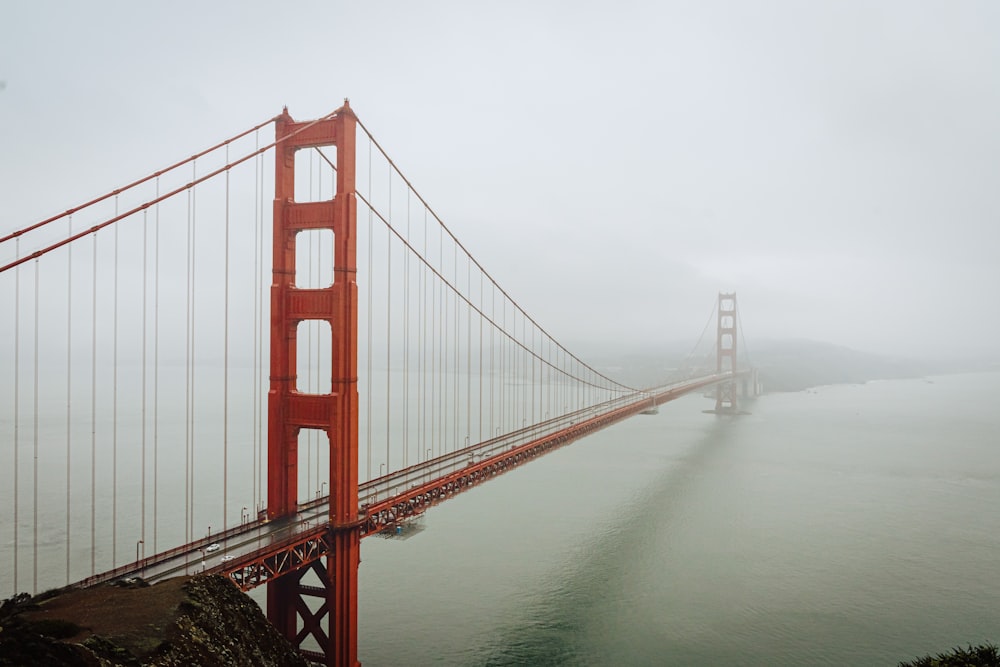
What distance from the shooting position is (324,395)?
35.4 ft

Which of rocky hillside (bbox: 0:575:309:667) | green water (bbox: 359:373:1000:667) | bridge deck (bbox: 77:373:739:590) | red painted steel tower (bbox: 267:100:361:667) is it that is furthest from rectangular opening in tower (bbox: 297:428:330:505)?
rocky hillside (bbox: 0:575:309:667)

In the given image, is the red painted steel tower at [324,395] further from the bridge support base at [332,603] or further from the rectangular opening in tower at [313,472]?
the rectangular opening in tower at [313,472]

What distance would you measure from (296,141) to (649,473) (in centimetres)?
2268

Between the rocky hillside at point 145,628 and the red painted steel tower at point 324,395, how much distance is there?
220cm

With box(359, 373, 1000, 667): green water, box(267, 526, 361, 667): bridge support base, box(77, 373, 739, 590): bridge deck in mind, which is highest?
box(77, 373, 739, 590): bridge deck

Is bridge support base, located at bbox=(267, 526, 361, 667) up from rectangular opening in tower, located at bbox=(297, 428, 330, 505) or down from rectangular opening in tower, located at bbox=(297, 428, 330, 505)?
up

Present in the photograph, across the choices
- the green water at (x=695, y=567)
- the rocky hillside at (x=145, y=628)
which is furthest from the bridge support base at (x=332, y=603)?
the rocky hillside at (x=145, y=628)

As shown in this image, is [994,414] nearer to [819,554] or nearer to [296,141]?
[819,554]

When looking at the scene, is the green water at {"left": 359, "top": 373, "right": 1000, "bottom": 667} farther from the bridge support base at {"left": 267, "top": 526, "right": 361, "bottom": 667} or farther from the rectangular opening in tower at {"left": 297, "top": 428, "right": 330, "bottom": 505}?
the rectangular opening in tower at {"left": 297, "top": 428, "right": 330, "bottom": 505}

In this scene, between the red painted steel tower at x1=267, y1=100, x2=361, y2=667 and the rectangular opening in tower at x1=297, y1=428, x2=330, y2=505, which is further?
the rectangular opening in tower at x1=297, y1=428, x2=330, y2=505

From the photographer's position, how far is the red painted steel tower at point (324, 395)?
10.3m

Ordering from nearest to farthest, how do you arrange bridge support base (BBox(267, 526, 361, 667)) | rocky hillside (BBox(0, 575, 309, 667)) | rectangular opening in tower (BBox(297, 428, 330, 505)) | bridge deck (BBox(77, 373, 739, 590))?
rocky hillside (BBox(0, 575, 309, 667))
bridge deck (BBox(77, 373, 739, 590))
bridge support base (BBox(267, 526, 361, 667))
rectangular opening in tower (BBox(297, 428, 330, 505))

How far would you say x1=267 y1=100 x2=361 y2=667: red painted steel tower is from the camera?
10.3 metres

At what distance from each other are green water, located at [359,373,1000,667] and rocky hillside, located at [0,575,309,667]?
4.40 m
